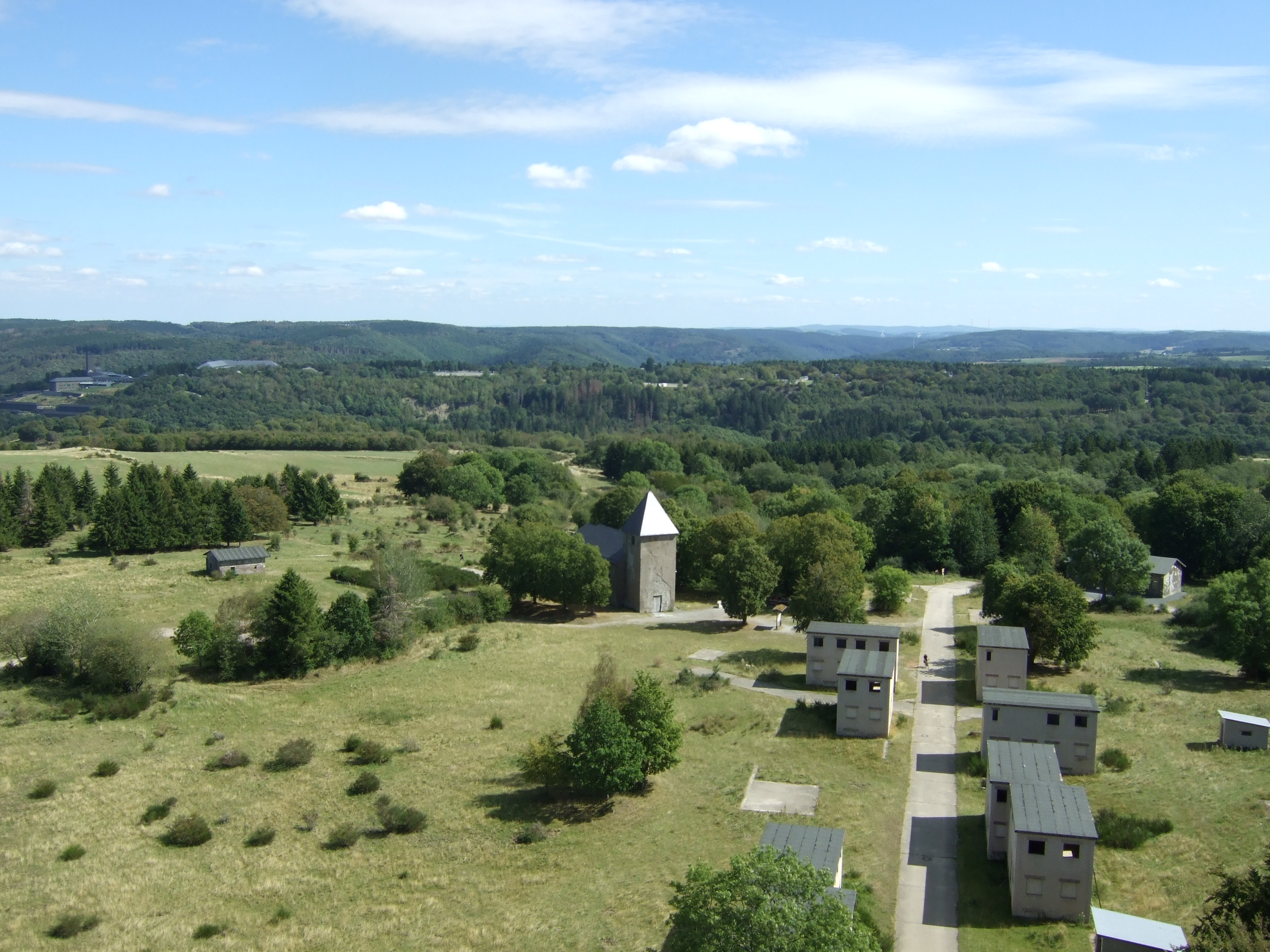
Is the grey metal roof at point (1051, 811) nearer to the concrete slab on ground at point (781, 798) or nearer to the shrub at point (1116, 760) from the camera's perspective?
the concrete slab on ground at point (781, 798)

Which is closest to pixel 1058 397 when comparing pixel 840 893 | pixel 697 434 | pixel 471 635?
pixel 697 434

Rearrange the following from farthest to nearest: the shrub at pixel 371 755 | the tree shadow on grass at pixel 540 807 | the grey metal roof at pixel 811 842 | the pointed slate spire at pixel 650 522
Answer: the pointed slate spire at pixel 650 522, the shrub at pixel 371 755, the tree shadow on grass at pixel 540 807, the grey metal roof at pixel 811 842

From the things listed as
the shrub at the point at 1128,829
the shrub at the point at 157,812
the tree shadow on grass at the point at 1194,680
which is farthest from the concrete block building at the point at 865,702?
the shrub at the point at 157,812

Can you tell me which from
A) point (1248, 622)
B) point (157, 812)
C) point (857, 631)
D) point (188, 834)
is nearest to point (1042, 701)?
point (857, 631)

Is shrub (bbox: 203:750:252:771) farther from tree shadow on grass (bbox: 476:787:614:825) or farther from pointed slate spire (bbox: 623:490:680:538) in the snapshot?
pointed slate spire (bbox: 623:490:680:538)

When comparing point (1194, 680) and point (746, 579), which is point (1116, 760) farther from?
point (746, 579)

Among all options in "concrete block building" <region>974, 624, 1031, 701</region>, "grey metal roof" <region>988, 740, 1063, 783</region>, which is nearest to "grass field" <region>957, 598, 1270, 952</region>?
"concrete block building" <region>974, 624, 1031, 701</region>

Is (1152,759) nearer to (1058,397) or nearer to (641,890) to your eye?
(641,890)
